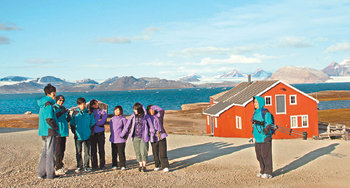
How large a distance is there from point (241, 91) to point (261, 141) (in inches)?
913

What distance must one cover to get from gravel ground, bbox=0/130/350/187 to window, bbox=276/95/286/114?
47.0 ft

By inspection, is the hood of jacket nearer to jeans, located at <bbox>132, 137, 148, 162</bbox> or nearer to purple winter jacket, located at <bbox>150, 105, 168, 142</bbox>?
jeans, located at <bbox>132, 137, 148, 162</bbox>

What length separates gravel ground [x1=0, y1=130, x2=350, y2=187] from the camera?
9.88 meters

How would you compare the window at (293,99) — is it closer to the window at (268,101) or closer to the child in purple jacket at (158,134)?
the window at (268,101)

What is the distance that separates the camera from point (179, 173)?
1112 centimetres

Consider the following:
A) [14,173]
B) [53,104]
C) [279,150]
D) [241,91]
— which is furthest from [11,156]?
[241,91]

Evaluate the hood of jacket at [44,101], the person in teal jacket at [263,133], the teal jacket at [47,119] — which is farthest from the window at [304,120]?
the hood of jacket at [44,101]

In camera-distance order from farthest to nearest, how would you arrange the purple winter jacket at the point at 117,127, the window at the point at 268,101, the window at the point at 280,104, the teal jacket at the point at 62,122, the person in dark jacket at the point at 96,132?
the window at the point at 280,104 → the window at the point at 268,101 → the purple winter jacket at the point at 117,127 → the person in dark jacket at the point at 96,132 → the teal jacket at the point at 62,122

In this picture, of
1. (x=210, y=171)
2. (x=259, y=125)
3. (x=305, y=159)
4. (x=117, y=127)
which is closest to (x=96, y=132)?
(x=117, y=127)

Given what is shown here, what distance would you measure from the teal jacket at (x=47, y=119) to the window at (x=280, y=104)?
24.8 metres

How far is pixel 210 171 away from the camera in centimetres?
1144

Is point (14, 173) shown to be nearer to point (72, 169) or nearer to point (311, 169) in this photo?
point (72, 169)

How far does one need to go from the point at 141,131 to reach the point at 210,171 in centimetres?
283

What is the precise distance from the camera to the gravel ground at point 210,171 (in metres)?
9.88
